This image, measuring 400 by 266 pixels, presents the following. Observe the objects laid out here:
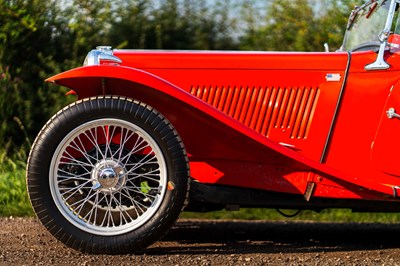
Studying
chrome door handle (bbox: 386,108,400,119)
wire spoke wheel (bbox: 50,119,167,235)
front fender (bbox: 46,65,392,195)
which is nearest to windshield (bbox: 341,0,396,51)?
chrome door handle (bbox: 386,108,400,119)

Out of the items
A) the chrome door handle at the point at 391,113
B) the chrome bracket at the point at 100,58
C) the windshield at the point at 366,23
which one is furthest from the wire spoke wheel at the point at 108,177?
the windshield at the point at 366,23

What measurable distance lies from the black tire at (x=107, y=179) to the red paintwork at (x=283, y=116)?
0.73 feet

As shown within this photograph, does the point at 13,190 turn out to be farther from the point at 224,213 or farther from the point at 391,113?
the point at 391,113

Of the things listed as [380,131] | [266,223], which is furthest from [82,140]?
[266,223]

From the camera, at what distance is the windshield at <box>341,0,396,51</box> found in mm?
6328

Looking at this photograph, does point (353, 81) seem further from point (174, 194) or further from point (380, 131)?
point (174, 194)

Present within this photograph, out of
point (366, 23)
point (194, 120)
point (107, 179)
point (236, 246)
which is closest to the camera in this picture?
point (107, 179)

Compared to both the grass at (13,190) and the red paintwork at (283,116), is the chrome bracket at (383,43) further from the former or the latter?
the grass at (13,190)

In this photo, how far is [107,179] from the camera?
5172 mm

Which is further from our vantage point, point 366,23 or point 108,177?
point 366,23

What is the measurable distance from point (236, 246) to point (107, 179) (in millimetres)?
1155

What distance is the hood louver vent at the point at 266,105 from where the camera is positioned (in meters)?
5.65

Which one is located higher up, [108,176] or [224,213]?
[108,176]

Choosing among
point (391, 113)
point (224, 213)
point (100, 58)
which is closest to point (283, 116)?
point (391, 113)
